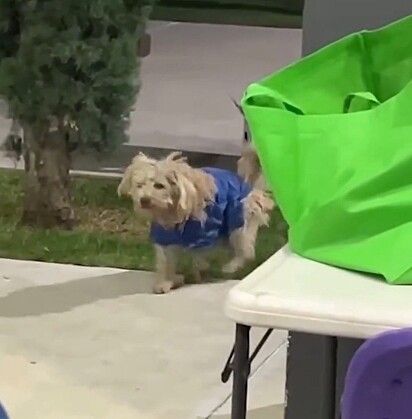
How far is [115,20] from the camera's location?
3307 millimetres

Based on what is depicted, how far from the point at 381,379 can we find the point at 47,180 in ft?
9.29

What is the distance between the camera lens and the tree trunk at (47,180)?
11.4ft

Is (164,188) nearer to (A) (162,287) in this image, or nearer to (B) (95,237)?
(A) (162,287)

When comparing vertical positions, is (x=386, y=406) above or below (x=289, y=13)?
above

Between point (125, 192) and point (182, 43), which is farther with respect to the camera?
point (182, 43)

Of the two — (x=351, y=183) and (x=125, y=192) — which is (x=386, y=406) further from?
(x=125, y=192)

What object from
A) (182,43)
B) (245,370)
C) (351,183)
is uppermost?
(351,183)

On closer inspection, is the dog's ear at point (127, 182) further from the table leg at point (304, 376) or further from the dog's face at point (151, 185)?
the table leg at point (304, 376)

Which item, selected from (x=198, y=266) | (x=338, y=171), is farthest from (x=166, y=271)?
(x=338, y=171)

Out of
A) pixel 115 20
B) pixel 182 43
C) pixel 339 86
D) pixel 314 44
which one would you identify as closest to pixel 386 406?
pixel 339 86

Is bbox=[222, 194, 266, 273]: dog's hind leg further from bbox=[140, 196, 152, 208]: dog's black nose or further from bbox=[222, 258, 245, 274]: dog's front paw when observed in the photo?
bbox=[140, 196, 152, 208]: dog's black nose

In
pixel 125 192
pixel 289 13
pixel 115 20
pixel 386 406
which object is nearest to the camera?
pixel 386 406

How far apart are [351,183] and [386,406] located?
1.17 feet

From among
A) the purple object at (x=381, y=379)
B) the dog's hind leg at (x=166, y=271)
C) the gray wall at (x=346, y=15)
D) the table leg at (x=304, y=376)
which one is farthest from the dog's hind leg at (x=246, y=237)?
the purple object at (x=381, y=379)
